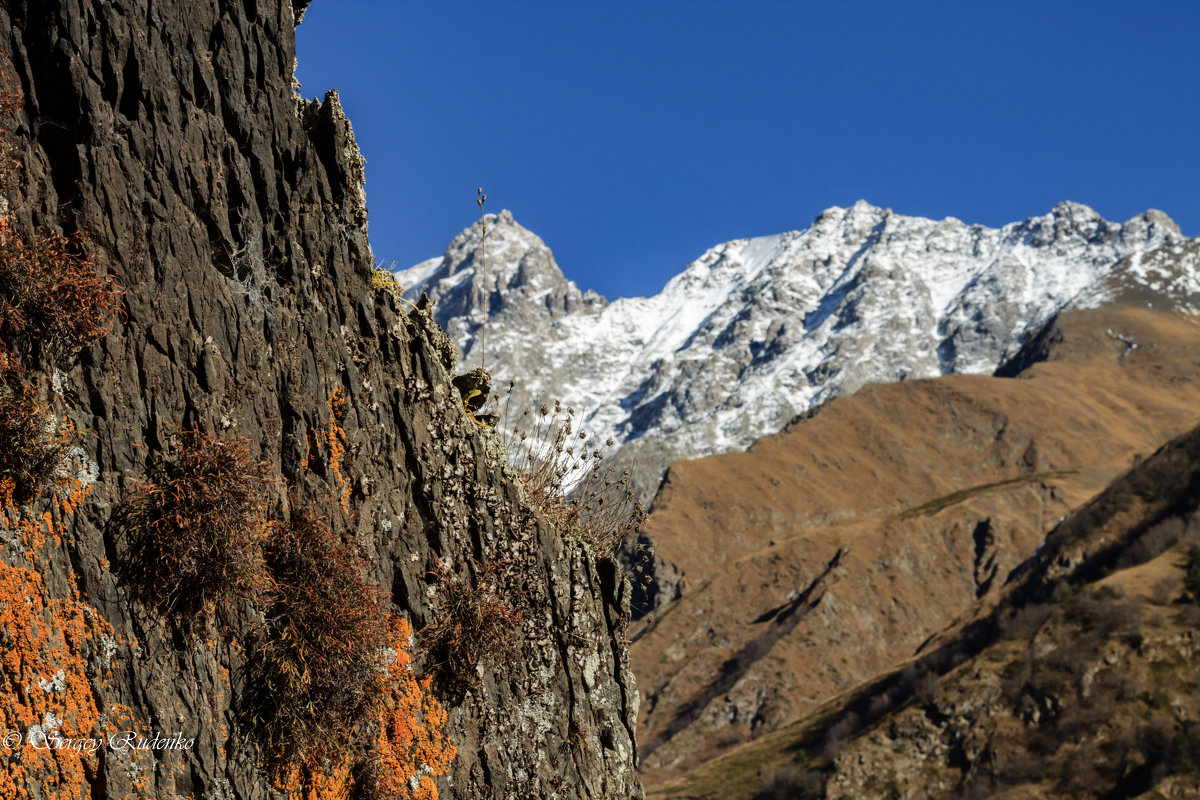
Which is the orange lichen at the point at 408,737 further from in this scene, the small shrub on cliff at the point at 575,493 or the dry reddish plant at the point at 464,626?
the small shrub on cliff at the point at 575,493

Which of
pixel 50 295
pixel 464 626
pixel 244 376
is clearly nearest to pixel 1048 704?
pixel 464 626

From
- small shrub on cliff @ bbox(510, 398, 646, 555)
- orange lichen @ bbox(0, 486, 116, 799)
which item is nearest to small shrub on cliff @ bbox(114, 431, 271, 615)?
orange lichen @ bbox(0, 486, 116, 799)

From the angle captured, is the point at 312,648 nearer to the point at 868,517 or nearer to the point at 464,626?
the point at 464,626

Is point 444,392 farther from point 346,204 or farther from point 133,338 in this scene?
point 133,338

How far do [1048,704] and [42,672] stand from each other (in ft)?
208

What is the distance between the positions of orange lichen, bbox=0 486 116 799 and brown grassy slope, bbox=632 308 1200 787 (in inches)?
2975

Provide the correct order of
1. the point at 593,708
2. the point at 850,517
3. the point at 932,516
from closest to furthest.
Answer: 1. the point at 593,708
2. the point at 932,516
3. the point at 850,517

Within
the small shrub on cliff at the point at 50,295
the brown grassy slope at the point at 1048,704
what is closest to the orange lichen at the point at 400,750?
the small shrub on cliff at the point at 50,295

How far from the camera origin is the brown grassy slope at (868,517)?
85.0 metres

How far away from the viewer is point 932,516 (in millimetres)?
105062

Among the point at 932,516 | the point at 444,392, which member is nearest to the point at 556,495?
the point at 444,392

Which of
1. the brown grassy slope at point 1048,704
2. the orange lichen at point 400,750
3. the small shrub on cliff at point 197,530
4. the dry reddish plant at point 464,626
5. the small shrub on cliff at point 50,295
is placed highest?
the small shrub on cliff at point 50,295

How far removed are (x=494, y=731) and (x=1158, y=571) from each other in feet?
222

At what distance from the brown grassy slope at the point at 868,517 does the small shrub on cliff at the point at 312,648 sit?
74556mm
